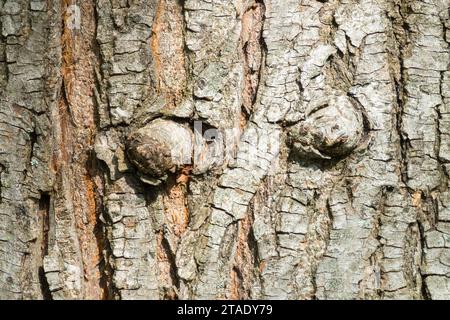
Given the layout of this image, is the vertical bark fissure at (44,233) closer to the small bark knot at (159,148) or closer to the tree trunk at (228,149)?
the tree trunk at (228,149)

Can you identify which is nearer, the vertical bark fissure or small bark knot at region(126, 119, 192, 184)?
small bark knot at region(126, 119, 192, 184)

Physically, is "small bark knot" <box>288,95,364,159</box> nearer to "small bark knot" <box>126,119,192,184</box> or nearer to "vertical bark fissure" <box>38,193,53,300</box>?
"small bark knot" <box>126,119,192,184</box>

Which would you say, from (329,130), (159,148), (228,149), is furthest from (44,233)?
(329,130)

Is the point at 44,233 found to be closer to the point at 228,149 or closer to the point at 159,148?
the point at 159,148

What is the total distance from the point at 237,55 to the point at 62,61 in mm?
454

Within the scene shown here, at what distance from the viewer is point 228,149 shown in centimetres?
175

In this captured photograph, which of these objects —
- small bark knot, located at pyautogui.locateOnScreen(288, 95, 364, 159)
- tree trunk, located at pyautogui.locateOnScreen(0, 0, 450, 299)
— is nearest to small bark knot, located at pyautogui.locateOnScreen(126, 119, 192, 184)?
tree trunk, located at pyautogui.locateOnScreen(0, 0, 450, 299)

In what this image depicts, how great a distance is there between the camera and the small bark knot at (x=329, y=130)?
5.57 feet

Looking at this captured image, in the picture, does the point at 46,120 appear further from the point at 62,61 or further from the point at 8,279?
the point at 8,279

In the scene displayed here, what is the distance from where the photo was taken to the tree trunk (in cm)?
174

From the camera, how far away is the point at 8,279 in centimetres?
181

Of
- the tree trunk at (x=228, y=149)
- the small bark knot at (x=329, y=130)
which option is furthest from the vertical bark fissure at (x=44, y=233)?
the small bark knot at (x=329, y=130)

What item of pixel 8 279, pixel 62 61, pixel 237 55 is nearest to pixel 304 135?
pixel 237 55

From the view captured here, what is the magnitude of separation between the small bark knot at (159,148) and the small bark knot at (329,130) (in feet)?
0.88
